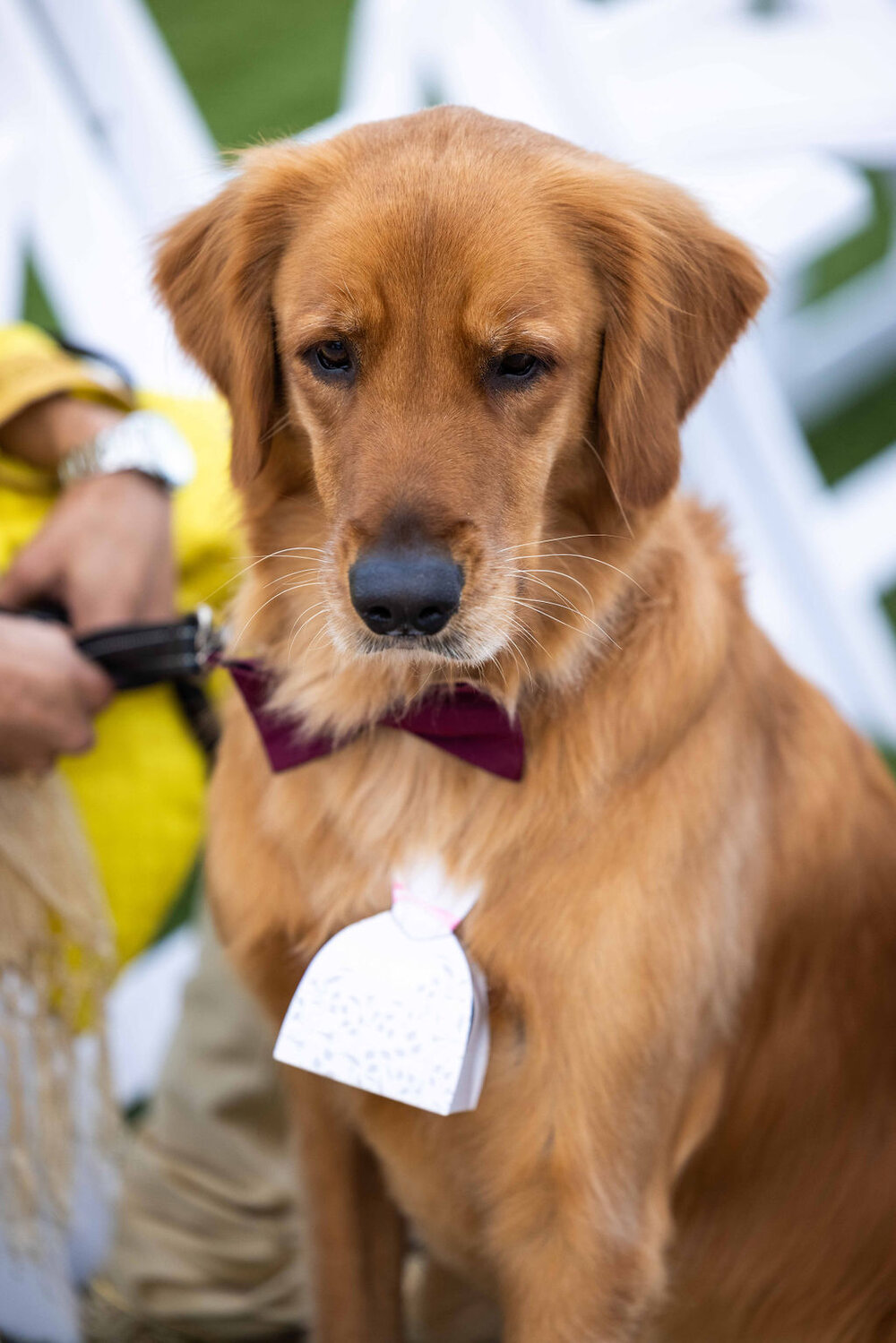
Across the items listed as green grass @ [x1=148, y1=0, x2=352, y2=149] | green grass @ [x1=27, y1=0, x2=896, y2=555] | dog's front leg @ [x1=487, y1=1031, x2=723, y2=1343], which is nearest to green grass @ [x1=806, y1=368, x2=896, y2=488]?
green grass @ [x1=27, y1=0, x2=896, y2=555]

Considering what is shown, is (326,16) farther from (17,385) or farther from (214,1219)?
(214,1219)

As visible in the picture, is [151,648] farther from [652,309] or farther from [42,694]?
[652,309]

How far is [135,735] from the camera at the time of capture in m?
1.92

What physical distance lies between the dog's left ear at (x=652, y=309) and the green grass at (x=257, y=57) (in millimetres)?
3693

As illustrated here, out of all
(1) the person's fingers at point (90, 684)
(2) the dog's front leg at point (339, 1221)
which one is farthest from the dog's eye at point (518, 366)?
(2) the dog's front leg at point (339, 1221)

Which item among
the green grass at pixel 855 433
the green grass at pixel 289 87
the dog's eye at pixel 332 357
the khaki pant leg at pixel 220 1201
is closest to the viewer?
the dog's eye at pixel 332 357

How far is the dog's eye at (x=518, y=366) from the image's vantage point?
52.6 inches

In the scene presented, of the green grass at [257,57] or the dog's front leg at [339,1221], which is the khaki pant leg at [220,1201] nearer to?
the dog's front leg at [339,1221]

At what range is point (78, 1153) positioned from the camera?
2109 millimetres

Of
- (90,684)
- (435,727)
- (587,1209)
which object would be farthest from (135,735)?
(587,1209)

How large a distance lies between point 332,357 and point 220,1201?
152 cm

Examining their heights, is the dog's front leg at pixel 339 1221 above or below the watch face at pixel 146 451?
below

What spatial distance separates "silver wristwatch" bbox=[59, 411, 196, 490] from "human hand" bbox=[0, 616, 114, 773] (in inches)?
11.9

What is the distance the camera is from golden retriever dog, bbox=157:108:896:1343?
1.32m
